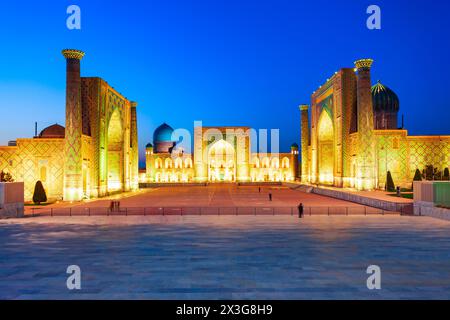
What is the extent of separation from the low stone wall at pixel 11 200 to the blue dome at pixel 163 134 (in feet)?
163

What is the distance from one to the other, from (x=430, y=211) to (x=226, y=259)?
11468 millimetres

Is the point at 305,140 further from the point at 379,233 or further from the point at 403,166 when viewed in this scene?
the point at 379,233

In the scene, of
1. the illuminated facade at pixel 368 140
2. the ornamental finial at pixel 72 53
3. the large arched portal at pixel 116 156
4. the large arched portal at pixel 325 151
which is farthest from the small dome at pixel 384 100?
the ornamental finial at pixel 72 53

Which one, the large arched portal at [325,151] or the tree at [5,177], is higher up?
the large arched portal at [325,151]

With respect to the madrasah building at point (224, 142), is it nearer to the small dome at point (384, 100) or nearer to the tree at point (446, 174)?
the small dome at point (384, 100)

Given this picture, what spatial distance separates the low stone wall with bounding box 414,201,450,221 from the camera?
1524 centimetres

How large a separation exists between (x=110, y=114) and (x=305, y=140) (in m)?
25.7

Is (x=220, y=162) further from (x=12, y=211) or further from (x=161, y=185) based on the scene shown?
(x=12, y=211)

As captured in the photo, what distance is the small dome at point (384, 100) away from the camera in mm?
41925

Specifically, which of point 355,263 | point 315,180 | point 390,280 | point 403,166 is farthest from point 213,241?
point 315,180

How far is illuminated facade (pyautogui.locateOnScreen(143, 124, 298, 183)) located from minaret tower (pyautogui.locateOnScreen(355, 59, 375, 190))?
26922mm

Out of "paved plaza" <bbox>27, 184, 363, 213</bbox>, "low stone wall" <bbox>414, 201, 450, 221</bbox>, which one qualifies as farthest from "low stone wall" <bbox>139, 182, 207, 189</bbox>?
"low stone wall" <bbox>414, 201, 450, 221</bbox>
